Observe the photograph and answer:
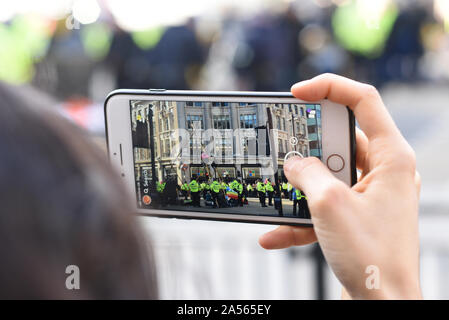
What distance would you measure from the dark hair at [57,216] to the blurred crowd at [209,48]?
245 inches

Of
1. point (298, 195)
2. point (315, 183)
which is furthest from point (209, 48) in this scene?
point (315, 183)

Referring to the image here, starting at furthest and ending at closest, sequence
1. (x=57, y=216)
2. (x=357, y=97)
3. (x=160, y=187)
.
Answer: (x=160, y=187)
(x=357, y=97)
(x=57, y=216)

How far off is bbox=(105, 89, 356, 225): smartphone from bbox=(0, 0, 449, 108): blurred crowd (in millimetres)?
5457

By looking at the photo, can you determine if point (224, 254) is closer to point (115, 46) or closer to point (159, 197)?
point (159, 197)

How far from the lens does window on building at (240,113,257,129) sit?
1234mm

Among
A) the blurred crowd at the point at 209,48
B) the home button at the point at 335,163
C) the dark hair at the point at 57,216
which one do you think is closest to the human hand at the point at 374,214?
the home button at the point at 335,163

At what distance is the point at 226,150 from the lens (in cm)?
125

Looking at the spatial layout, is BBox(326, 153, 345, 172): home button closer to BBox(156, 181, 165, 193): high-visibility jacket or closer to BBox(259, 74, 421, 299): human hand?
BBox(259, 74, 421, 299): human hand

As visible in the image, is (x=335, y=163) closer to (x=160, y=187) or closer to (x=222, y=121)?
(x=222, y=121)

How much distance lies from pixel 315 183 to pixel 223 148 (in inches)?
12.1

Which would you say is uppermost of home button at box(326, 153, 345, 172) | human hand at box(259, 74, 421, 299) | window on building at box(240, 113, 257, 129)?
window on building at box(240, 113, 257, 129)

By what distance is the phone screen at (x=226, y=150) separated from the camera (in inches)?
47.5

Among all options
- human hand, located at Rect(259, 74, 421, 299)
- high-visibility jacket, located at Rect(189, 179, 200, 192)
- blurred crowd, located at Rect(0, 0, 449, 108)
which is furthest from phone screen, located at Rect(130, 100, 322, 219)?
blurred crowd, located at Rect(0, 0, 449, 108)
